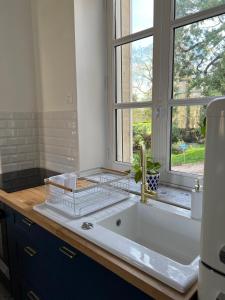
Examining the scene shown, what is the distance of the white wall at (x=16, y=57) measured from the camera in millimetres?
1891

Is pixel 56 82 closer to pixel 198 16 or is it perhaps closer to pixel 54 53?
pixel 54 53

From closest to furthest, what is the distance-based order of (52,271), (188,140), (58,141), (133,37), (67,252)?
(67,252), (52,271), (188,140), (133,37), (58,141)

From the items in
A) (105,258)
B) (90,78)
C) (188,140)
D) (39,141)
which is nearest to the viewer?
(105,258)

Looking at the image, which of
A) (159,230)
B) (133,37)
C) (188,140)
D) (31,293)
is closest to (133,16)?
(133,37)

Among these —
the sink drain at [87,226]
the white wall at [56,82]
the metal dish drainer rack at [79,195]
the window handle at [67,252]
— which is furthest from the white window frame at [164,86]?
the window handle at [67,252]

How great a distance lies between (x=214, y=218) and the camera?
1.83ft

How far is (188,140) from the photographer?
1452mm

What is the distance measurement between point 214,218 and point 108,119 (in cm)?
143

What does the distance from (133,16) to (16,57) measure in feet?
3.43

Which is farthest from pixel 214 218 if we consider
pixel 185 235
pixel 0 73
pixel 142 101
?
pixel 0 73

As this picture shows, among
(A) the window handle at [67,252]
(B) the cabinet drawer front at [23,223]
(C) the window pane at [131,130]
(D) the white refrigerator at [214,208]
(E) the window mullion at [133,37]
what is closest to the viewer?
(D) the white refrigerator at [214,208]

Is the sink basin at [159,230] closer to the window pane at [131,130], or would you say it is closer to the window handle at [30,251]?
the window handle at [30,251]

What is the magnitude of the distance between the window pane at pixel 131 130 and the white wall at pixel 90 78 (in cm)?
14

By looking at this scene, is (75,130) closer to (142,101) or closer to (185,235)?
(142,101)
